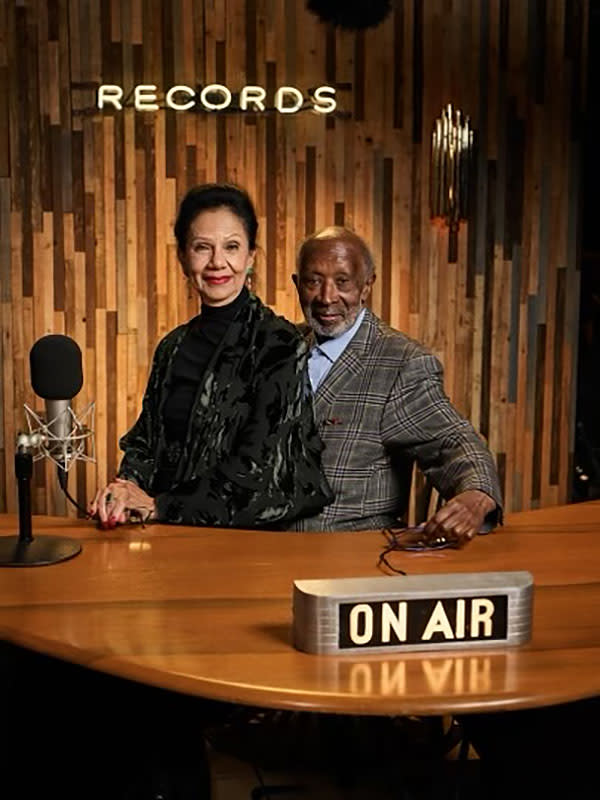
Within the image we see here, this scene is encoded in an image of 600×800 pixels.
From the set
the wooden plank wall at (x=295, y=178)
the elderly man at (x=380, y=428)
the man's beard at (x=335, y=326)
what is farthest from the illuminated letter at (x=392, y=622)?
the wooden plank wall at (x=295, y=178)

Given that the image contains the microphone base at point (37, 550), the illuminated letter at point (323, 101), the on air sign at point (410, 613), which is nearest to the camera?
the on air sign at point (410, 613)

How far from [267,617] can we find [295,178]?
3.74 meters

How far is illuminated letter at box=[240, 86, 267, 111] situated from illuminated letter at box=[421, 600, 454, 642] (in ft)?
12.9

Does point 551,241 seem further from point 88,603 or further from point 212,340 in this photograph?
point 88,603

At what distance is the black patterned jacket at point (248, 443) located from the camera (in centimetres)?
246

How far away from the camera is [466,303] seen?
17.8 ft

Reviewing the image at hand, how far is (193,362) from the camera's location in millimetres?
2703

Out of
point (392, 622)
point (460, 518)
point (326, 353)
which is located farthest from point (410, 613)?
point (326, 353)

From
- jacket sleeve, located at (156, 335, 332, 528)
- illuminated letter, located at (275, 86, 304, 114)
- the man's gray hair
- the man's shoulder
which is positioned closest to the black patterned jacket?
jacket sleeve, located at (156, 335, 332, 528)

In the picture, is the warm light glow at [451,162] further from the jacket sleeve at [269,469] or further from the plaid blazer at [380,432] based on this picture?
the jacket sleeve at [269,469]

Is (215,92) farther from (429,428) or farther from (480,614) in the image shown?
(480,614)

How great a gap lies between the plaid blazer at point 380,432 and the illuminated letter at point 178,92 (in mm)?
2667

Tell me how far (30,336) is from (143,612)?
359 centimetres

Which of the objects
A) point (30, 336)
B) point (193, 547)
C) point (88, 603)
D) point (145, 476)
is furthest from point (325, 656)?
point (30, 336)
